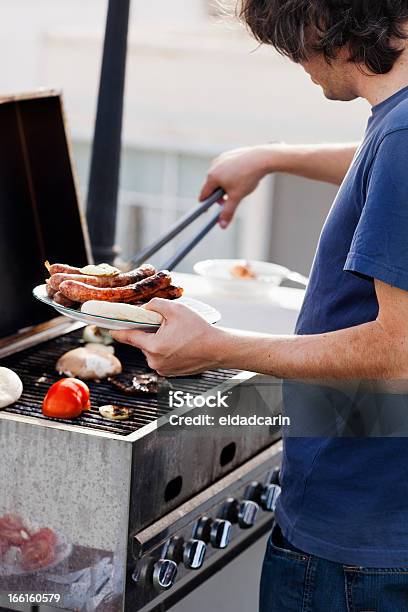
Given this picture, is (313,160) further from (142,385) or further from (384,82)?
(384,82)

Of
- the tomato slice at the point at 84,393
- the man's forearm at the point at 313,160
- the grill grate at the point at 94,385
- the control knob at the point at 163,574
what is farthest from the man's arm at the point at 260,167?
the control knob at the point at 163,574

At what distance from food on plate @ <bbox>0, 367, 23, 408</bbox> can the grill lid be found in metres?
0.38

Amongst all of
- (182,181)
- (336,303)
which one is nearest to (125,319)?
(336,303)

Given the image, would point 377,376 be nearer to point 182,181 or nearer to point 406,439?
point 406,439

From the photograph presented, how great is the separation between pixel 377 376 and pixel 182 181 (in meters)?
12.9

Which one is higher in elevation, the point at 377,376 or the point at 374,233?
the point at 374,233

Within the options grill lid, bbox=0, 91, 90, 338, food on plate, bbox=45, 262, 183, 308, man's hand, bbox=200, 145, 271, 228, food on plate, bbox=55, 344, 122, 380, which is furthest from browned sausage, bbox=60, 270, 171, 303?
man's hand, bbox=200, 145, 271, 228

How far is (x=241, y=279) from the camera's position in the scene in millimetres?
2828

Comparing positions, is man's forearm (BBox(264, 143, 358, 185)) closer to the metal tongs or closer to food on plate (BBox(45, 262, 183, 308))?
the metal tongs

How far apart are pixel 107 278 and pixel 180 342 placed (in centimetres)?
34

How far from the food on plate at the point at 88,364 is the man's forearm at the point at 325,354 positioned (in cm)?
65

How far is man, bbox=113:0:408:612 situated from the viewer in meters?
1.56

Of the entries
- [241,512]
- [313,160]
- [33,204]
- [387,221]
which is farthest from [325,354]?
[33,204]

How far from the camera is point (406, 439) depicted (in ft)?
5.97
